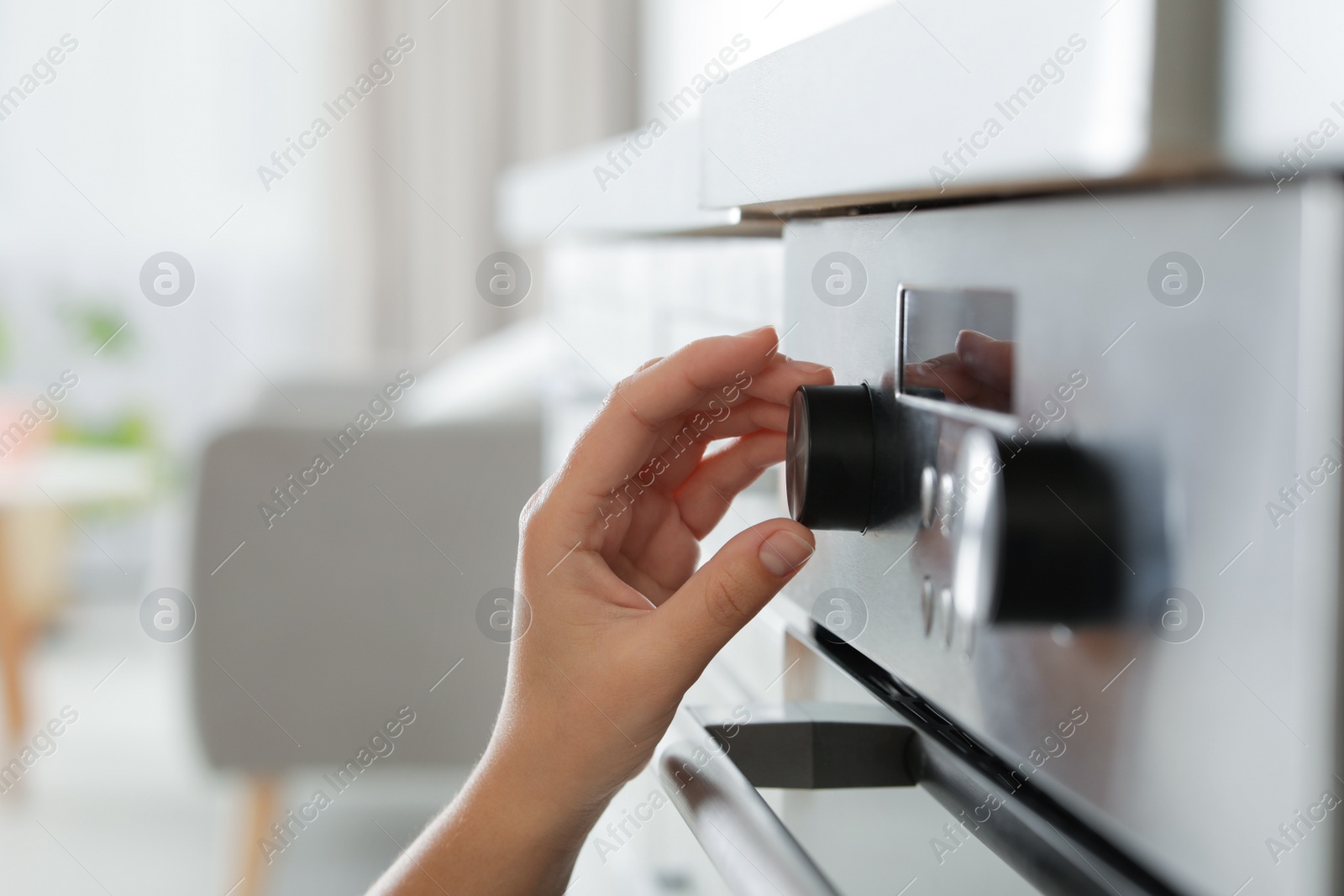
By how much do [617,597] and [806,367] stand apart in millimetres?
111

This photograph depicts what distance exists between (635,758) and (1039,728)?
8.5 inches

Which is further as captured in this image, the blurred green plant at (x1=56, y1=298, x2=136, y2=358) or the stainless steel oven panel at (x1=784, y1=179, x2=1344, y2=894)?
the blurred green plant at (x1=56, y1=298, x2=136, y2=358)

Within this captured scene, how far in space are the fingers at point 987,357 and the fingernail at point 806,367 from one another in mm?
102

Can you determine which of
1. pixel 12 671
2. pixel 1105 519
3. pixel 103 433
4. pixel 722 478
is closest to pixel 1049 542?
pixel 1105 519

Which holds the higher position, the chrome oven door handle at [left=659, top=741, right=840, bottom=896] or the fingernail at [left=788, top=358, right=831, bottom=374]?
the fingernail at [left=788, top=358, right=831, bottom=374]

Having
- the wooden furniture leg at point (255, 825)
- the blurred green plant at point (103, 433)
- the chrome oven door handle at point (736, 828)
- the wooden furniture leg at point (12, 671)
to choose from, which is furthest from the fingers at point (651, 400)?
the blurred green plant at point (103, 433)

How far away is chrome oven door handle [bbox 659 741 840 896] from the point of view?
335 millimetres

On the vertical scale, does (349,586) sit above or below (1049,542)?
below

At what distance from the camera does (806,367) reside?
0.40 meters

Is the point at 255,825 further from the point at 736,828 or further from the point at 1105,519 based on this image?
the point at 1105,519

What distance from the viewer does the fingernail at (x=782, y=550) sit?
37 cm

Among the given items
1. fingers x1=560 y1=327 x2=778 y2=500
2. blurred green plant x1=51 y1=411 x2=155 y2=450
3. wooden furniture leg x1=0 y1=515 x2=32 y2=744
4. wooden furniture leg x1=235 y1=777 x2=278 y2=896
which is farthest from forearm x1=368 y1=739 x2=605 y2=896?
blurred green plant x1=51 y1=411 x2=155 y2=450

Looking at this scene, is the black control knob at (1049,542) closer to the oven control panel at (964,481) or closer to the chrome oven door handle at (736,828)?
the oven control panel at (964,481)

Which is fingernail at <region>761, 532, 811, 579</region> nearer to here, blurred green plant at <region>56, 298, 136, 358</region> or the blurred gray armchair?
the blurred gray armchair
